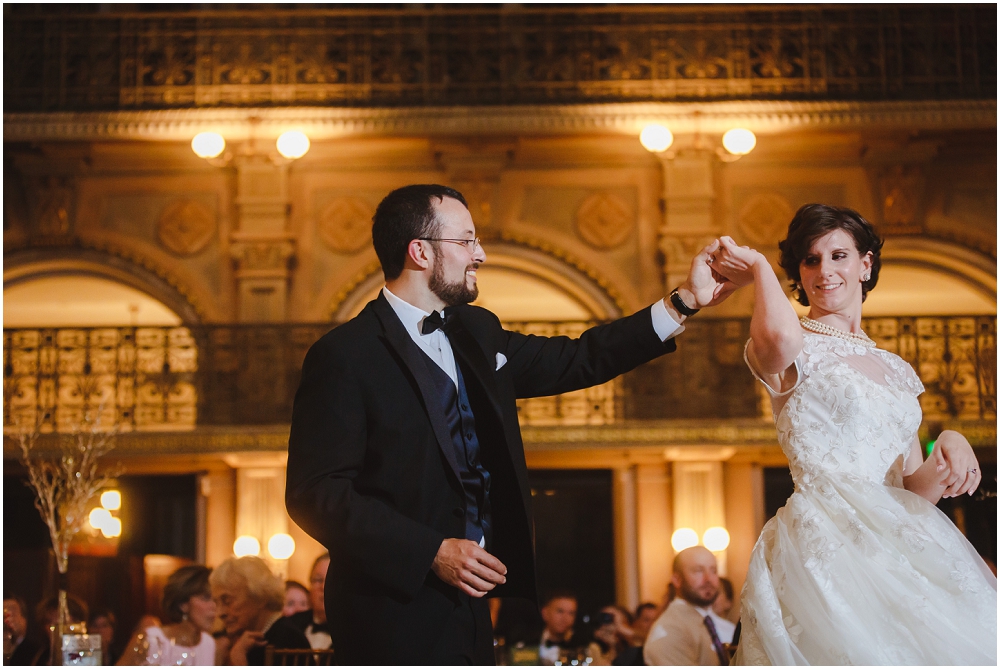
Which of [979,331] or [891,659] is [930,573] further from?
[979,331]

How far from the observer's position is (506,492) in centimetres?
256

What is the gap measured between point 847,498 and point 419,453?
1.01 metres

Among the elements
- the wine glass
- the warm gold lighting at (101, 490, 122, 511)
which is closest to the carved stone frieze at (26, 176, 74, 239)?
the warm gold lighting at (101, 490, 122, 511)

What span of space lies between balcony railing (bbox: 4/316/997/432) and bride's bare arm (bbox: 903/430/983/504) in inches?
332

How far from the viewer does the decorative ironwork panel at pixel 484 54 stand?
11633mm

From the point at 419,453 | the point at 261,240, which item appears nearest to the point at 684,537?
the point at 261,240

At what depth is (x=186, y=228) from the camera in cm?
1200

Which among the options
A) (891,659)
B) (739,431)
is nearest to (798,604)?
(891,659)

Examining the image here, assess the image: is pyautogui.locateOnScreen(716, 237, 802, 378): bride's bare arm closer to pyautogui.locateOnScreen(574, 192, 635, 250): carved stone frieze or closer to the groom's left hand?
the groom's left hand

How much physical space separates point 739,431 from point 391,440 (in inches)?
346

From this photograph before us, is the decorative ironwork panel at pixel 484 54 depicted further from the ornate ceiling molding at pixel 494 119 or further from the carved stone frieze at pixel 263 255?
the carved stone frieze at pixel 263 255

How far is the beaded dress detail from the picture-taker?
247 centimetres

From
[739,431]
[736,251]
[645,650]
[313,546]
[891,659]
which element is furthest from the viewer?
[313,546]

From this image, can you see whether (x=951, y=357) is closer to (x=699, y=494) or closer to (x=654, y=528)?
(x=699, y=494)
